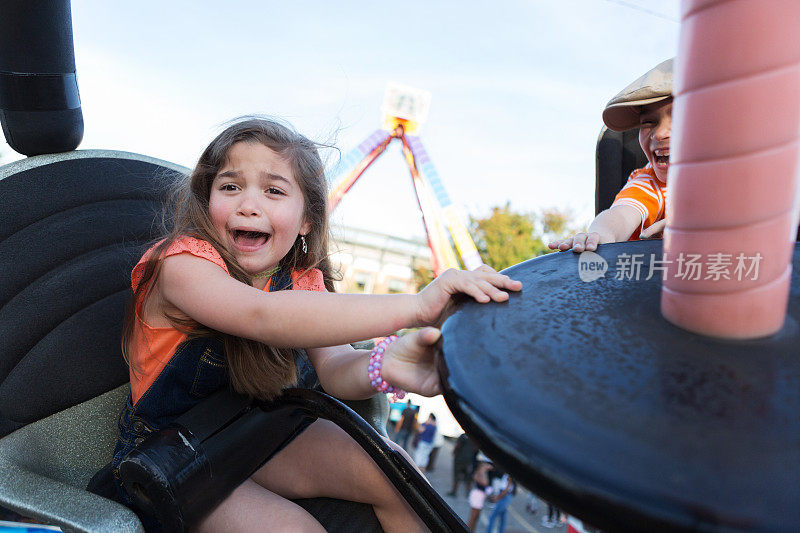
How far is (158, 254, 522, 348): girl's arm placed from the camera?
2.78 ft

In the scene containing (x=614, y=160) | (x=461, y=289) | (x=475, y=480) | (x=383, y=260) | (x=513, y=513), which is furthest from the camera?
(x=383, y=260)

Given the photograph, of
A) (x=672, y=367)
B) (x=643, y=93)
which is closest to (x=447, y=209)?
(x=643, y=93)

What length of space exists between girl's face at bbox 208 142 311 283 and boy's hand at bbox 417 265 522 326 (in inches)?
19.1

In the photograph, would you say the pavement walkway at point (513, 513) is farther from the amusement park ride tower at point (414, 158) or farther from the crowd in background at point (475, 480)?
the amusement park ride tower at point (414, 158)

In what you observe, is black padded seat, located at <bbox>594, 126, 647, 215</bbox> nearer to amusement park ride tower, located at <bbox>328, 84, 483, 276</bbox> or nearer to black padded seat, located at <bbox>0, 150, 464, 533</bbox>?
black padded seat, located at <bbox>0, 150, 464, 533</bbox>

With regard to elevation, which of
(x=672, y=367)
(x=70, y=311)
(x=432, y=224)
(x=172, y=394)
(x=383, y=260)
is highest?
(x=672, y=367)

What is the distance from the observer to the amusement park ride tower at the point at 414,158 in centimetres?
1323

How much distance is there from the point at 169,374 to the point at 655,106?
48.0 inches

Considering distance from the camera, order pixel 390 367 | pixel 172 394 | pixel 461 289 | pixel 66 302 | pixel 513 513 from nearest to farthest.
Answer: pixel 461 289 → pixel 390 367 → pixel 172 394 → pixel 66 302 → pixel 513 513

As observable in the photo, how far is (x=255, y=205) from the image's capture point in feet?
3.89

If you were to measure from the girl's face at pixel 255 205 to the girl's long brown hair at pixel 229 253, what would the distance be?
0.03m

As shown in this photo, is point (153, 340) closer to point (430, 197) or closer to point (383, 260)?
point (430, 197)

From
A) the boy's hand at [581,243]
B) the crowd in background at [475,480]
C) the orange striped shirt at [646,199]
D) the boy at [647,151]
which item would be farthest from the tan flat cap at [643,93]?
the crowd in background at [475,480]

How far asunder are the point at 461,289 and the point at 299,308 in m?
0.30
